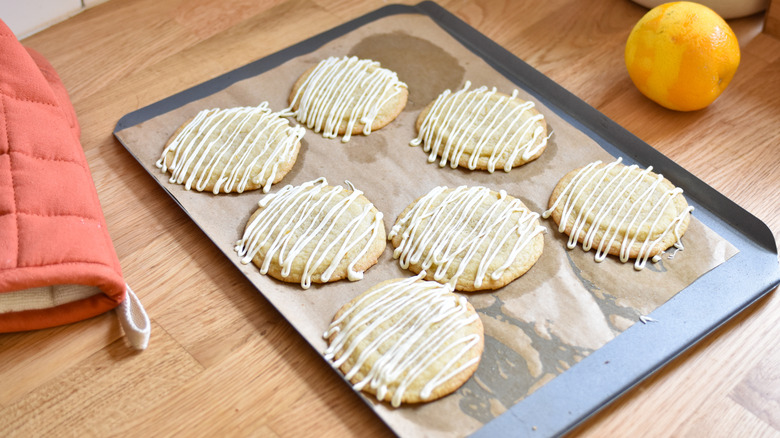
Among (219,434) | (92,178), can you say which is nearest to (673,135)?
(219,434)

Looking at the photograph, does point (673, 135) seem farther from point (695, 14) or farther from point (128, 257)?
point (128, 257)

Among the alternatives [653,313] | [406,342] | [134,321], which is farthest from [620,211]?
[134,321]

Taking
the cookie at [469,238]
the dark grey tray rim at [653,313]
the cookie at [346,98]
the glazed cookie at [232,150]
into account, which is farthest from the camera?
the cookie at [346,98]

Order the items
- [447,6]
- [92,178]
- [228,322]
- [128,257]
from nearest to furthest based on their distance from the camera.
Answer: [228,322] < [128,257] < [92,178] < [447,6]

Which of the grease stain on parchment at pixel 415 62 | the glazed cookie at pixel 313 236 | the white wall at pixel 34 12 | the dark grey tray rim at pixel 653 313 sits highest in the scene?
the white wall at pixel 34 12

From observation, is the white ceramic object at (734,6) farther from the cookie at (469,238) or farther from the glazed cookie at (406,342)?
the glazed cookie at (406,342)

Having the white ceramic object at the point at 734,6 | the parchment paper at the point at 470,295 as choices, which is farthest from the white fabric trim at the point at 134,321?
the white ceramic object at the point at 734,6

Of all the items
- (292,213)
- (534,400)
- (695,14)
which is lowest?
(534,400)
